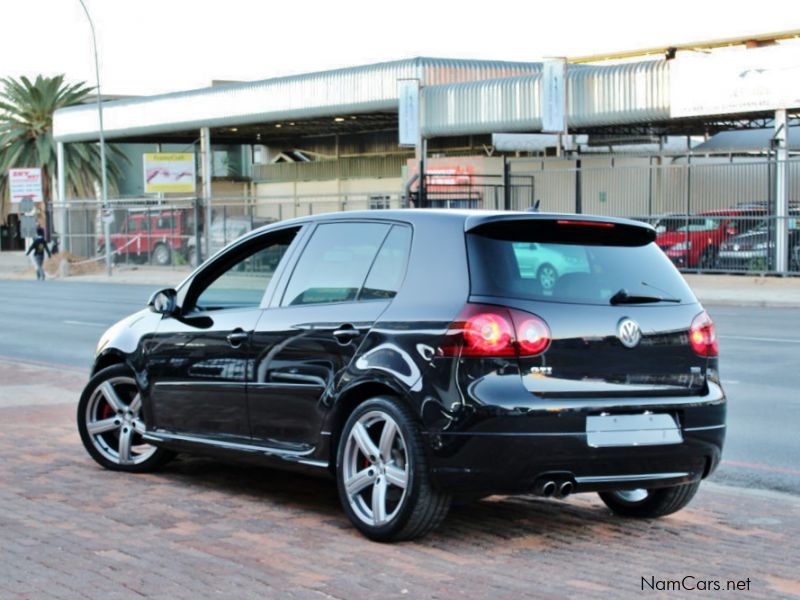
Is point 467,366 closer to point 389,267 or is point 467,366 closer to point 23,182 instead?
point 389,267

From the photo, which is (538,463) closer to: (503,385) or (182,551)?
(503,385)

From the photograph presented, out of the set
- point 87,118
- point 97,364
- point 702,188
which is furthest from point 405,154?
point 97,364

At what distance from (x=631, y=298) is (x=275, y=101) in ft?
138

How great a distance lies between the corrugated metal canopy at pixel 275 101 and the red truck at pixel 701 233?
13.1m

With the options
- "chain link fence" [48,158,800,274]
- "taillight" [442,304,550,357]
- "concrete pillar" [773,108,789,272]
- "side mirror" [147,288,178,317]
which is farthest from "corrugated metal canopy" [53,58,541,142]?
"taillight" [442,304,550,357]

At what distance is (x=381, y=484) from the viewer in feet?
20.4

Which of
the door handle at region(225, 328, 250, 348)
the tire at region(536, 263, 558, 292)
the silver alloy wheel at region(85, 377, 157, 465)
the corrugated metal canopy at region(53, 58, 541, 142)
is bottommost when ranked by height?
the silver alloy wheel at region(85, 377, 157, 465)

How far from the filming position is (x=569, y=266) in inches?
248

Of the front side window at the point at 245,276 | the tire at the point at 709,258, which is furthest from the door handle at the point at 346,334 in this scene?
the tire at the point at 709,258

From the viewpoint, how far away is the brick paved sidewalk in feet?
17.7

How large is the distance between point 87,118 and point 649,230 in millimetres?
52221

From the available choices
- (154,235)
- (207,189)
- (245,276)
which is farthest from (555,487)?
(154,235)

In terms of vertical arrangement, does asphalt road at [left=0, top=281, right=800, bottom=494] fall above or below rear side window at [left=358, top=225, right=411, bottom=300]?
below

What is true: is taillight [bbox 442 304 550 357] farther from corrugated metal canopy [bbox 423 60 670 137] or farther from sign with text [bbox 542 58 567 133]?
sign with text [bbox 542 58 567 133]
